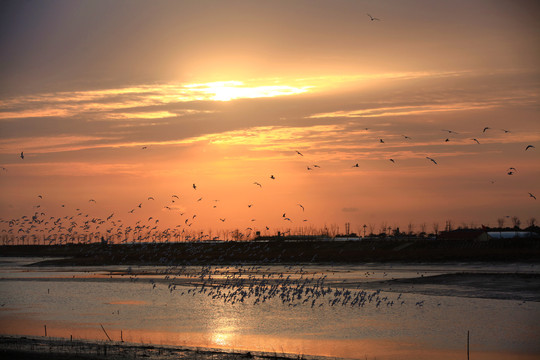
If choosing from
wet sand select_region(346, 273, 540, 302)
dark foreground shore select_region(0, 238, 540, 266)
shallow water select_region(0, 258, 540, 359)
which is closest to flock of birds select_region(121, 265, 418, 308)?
shallow water select_region(0, 258, 540, 359)

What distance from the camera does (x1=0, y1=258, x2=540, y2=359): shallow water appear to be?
32188 millimetres

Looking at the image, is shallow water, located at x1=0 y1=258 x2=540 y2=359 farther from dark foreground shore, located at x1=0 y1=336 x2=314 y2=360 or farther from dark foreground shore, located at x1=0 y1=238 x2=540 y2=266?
dark foreground shore, located at x1=0 y1=238 x2=540 y2=266

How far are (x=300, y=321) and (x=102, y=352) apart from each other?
15.0 m

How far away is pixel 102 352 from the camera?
28.7m

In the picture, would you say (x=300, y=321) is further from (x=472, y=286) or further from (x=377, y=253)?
(x=377, y=253)

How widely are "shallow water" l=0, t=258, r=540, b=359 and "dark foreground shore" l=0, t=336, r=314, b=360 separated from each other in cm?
283

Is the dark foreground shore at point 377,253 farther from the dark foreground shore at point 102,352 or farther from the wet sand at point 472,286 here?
the dark foreground shore at point 102,352

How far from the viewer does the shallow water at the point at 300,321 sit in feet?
106

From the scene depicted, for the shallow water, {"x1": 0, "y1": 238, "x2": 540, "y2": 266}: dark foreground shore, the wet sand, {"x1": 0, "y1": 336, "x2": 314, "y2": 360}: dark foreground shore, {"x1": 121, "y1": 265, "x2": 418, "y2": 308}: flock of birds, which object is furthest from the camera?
{"x1": 0, "y1": 238, "x2": 540, "y2": 266}: dark foreground shore

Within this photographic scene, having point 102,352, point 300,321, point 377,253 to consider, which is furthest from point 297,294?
point 377,253

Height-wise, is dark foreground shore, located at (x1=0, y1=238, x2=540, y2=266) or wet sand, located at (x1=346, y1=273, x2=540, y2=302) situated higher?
wet sand, located at (x1=346, y1=273, x2=540, y2=302)

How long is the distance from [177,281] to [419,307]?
35.2 metres

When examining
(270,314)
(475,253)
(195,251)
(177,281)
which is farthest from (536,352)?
(195,251)

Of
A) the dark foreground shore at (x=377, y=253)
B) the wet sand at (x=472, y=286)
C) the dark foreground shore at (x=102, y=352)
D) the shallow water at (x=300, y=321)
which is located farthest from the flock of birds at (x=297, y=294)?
the dark foreground shore at (x=377, y=253)
